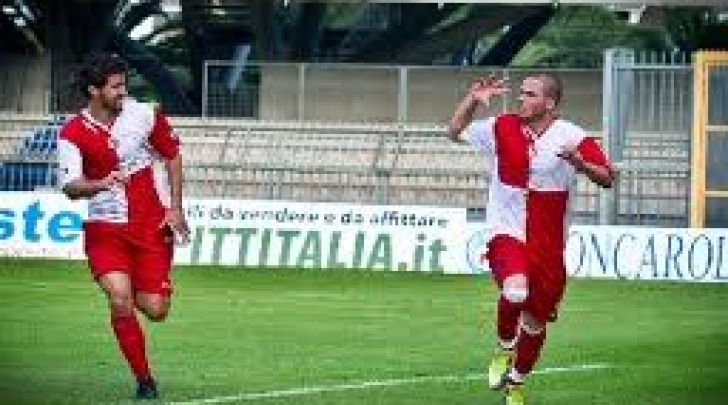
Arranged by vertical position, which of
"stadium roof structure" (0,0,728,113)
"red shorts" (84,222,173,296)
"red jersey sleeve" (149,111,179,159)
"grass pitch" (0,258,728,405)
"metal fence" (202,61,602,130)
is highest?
"stadium roof structure" (0,0,728,113)

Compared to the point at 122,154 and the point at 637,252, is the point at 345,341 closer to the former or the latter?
the point at 122,154

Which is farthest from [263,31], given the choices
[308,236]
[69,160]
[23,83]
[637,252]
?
[69,160]

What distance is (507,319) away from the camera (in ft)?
51.6

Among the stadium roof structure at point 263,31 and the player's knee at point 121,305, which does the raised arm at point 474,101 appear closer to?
the player's knee at point 121,305

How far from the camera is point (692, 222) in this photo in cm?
3353

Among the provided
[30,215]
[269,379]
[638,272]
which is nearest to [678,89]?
[638,272]

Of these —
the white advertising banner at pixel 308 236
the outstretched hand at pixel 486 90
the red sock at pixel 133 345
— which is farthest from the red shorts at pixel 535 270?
the white advertising banner at pixel 308 236

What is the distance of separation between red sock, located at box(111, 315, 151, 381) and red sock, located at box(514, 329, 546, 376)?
7.04 ft

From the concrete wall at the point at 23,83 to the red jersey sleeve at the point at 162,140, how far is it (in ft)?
103

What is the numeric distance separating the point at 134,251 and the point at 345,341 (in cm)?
518

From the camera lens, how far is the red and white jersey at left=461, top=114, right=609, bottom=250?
615 inches

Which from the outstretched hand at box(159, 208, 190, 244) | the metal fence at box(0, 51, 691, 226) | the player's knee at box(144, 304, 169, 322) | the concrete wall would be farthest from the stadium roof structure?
the player's knee at box(144, 304, 169, 322)

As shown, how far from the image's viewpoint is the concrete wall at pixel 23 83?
47781mm

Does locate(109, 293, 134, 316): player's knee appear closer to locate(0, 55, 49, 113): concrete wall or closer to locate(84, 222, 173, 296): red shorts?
locate(84, 222, 173, 296): red shorts
